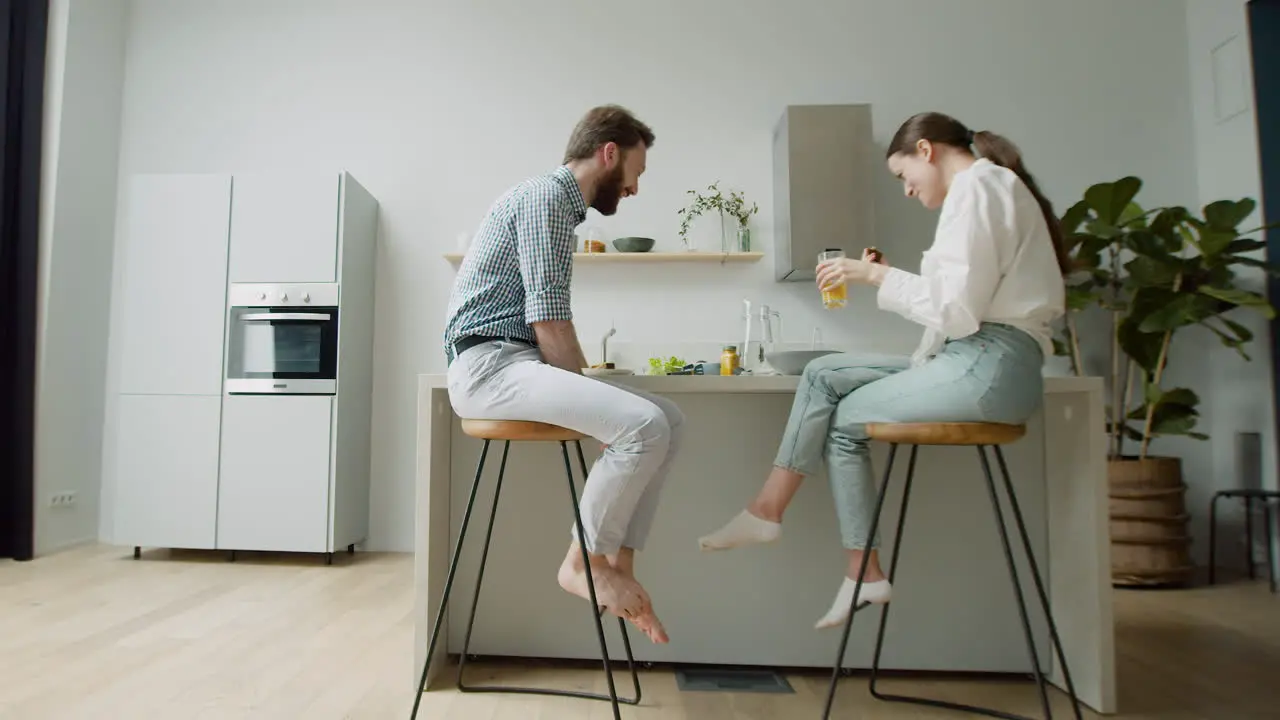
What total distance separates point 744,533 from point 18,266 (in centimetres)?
362

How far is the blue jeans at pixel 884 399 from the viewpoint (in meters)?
1.56

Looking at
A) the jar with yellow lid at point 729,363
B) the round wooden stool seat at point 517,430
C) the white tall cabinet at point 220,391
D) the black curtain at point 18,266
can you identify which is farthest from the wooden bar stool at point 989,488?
the black curtain at point 18,266

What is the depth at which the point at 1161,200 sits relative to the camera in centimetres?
385

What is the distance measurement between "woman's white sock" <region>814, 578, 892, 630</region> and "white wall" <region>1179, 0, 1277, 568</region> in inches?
113

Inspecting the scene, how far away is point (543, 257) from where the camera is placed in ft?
5.35

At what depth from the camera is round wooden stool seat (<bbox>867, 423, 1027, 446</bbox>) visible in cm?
148

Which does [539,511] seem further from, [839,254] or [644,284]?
[644,284]

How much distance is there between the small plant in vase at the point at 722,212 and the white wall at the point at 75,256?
2979 millimetres

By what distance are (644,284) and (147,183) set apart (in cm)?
239

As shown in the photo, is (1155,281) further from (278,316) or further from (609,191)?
(278,316)

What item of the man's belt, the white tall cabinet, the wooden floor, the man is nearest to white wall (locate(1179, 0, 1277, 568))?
the wooden floor

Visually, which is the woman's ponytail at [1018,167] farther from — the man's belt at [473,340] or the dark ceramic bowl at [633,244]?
the dark ceramic bowl at [633,244]

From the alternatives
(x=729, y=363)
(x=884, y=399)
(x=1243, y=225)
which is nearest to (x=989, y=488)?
(x=884, y=399)

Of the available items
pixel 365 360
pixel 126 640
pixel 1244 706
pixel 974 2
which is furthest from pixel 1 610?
pixel 974 2
